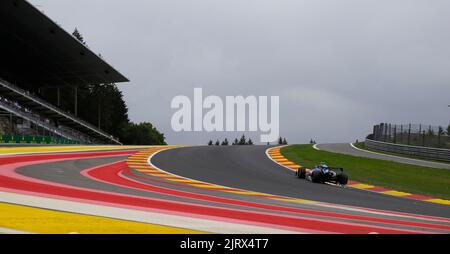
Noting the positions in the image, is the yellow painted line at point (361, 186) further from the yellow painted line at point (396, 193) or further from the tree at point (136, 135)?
the tree at point (136, 135)

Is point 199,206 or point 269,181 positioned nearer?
point 199,206

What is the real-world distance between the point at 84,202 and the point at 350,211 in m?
5.21

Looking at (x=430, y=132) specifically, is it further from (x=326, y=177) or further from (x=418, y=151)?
(x=326, y=177)

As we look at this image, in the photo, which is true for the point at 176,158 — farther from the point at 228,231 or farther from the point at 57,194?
the point at 228,231

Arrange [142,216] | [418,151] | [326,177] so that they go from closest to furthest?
1. [142,216]
2. [326,177]
3. [418,151]

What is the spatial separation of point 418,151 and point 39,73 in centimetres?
4688

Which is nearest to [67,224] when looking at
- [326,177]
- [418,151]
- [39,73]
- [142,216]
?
[142,216]

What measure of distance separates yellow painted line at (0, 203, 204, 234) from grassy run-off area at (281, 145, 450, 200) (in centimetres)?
1151

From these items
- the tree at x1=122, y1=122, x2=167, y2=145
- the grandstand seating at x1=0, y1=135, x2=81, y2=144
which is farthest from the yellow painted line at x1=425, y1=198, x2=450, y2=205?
the tree at x1=122, y1=122, x2=167, y2=145

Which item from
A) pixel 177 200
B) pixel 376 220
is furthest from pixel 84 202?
pixel 376 220

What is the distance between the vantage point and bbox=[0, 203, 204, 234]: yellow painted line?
597 cm

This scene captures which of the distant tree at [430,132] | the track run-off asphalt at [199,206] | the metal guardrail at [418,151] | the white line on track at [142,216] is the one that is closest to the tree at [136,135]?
the metal guardrail at [418,151]

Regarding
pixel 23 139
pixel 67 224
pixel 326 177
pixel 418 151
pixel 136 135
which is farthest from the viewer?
pixel 136 135

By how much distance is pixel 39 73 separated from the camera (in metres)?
60.7
